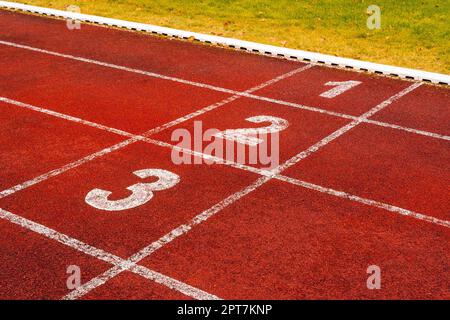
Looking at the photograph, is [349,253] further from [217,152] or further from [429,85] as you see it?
[429,85]

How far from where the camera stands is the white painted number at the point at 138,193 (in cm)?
688

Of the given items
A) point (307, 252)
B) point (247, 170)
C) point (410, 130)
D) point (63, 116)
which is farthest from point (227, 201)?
point (63, 116)

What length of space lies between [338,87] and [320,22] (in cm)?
468

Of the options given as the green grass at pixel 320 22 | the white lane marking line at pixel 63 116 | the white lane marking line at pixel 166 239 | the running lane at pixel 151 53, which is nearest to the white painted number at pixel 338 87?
the running lane at pixel 151 53

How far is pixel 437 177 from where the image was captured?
764cm

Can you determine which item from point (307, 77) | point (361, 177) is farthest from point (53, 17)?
point (361, 177)

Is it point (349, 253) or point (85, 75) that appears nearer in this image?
point (349, 253)

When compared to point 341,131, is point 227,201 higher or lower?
lower

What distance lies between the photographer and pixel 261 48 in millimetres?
13016

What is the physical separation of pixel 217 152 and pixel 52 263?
3042 mm

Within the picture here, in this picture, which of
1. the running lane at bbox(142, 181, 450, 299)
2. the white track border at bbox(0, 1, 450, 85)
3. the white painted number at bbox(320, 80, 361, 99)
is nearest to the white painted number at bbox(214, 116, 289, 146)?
the white painted number at bbox(320, 80, 361, 99)

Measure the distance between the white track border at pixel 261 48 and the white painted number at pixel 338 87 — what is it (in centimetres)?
89

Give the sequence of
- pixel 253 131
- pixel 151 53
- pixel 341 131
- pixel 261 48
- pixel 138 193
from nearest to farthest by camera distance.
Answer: pixel 138 193 < pixel 253 131 < pixel 341 131 < pixel 151 53 < pixel 261 48

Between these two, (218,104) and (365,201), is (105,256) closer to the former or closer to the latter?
(365,201)
